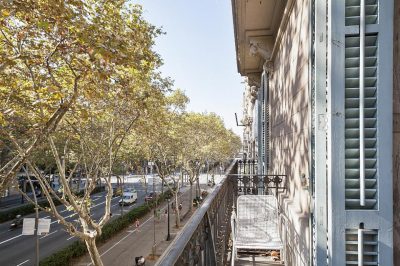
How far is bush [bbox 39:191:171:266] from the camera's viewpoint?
53.5 ft

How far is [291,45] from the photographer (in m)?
5.92

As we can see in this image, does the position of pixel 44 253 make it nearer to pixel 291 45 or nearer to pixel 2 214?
pixel 2 214

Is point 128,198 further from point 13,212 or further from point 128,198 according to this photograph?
point 13,212

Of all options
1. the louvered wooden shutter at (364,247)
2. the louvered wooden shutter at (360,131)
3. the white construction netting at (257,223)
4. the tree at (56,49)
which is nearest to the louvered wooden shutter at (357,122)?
the louvered wooden shutter at (360,131)

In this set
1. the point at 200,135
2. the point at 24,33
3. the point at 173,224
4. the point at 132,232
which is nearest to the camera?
the point at 24,33

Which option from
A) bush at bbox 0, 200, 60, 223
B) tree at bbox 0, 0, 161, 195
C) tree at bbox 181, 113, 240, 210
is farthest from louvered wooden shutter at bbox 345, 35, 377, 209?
bush at bbox 0, 200, 60, 223

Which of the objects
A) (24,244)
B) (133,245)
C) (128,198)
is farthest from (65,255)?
(128,198)

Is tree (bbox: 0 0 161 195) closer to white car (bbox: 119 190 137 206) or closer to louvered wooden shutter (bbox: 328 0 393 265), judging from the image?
louvered wooden shutter (bbox: 328 0 393 265)

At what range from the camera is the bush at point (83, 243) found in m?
16.3

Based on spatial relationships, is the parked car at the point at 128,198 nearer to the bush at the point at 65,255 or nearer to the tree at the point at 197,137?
the tree at the point at 197,137

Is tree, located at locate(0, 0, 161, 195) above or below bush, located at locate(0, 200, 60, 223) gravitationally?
above

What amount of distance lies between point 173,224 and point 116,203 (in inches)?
472

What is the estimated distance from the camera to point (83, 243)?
19.0m

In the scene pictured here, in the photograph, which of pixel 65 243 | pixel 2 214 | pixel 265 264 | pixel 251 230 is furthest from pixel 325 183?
pixel 2 214
